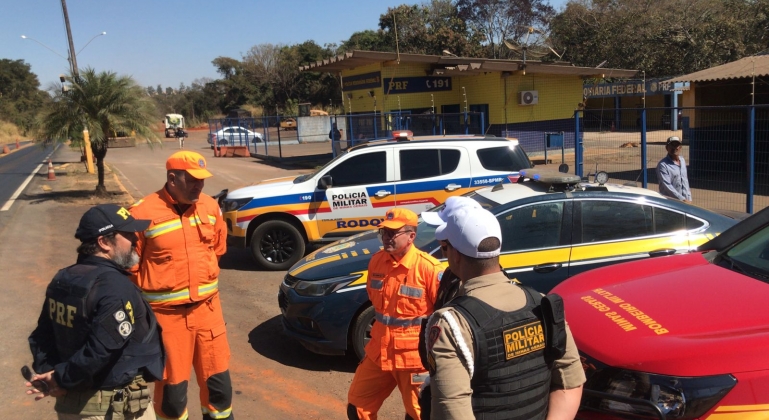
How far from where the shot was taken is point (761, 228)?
3.76 m

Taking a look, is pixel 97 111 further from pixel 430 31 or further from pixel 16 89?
pixel 16 89

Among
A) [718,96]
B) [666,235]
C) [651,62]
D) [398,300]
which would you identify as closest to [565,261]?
[666,235]

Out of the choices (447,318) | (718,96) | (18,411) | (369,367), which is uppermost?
(718,96)

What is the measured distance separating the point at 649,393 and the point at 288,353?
3.96 m

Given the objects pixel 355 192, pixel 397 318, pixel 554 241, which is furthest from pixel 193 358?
pixel 355 192

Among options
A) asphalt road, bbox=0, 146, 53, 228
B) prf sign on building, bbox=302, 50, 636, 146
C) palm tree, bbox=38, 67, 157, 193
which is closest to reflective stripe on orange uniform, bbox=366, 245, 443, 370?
asphalt road, bbox=0, 146, 53, 228

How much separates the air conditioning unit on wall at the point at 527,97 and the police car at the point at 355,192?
15.4 meters

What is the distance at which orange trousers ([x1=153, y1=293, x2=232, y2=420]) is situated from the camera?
3693 mm

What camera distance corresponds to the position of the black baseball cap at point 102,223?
9.23 ft

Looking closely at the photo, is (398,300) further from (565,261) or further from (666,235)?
(666,235)

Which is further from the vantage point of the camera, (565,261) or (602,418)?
(565,261)

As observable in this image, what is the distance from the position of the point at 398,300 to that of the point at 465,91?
22.3 metres

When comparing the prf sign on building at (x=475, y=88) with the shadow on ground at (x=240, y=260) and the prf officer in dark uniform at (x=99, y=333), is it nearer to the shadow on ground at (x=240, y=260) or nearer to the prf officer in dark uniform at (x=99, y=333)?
the shadow on ground at (x=240, y=260)

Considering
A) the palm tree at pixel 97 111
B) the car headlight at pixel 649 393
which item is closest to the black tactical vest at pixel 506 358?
the car headlight at pixel 649 393
